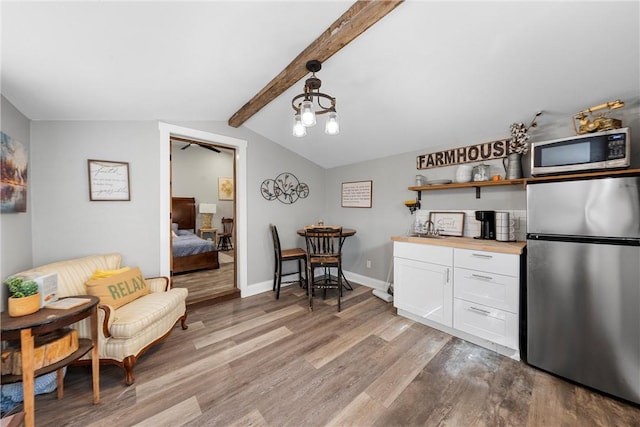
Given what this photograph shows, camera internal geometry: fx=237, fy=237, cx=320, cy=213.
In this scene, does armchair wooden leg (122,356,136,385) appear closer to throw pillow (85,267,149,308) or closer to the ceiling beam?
throw pillow (85,267,149,308)

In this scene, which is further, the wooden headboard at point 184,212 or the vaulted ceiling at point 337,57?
the wooden headboard at point 184,212

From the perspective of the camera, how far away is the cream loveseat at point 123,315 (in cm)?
168

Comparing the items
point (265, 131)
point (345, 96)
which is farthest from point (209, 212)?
point (345, 96)

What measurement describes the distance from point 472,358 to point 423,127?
7.53 ft

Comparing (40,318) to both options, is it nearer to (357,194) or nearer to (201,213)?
(357,194)

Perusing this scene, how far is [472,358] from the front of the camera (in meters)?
1.97

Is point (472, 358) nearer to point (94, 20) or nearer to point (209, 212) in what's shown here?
point (94, 20)

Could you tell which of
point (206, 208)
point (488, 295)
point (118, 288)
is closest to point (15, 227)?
point (118, 288)

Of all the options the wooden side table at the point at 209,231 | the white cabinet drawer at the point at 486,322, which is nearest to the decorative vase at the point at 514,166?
the white cabinet drawer at the point at 486,322

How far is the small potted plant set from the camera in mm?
1311


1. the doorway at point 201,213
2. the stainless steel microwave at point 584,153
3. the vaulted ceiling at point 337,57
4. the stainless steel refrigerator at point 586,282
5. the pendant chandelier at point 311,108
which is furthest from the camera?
the doorway at point 201,213

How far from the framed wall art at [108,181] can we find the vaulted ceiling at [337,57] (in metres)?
0.46

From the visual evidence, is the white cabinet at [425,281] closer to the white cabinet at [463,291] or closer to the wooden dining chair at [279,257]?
the white cabinet at [463,291]

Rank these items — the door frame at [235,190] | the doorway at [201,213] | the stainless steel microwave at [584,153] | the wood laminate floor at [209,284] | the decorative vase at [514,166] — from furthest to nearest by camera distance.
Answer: the doorway at [201,213]
the wood laminate floor at [209,284]
the door frame at [235,190]
the decorative vase at [514,166]
the stainless steel microwave at [584,153]
